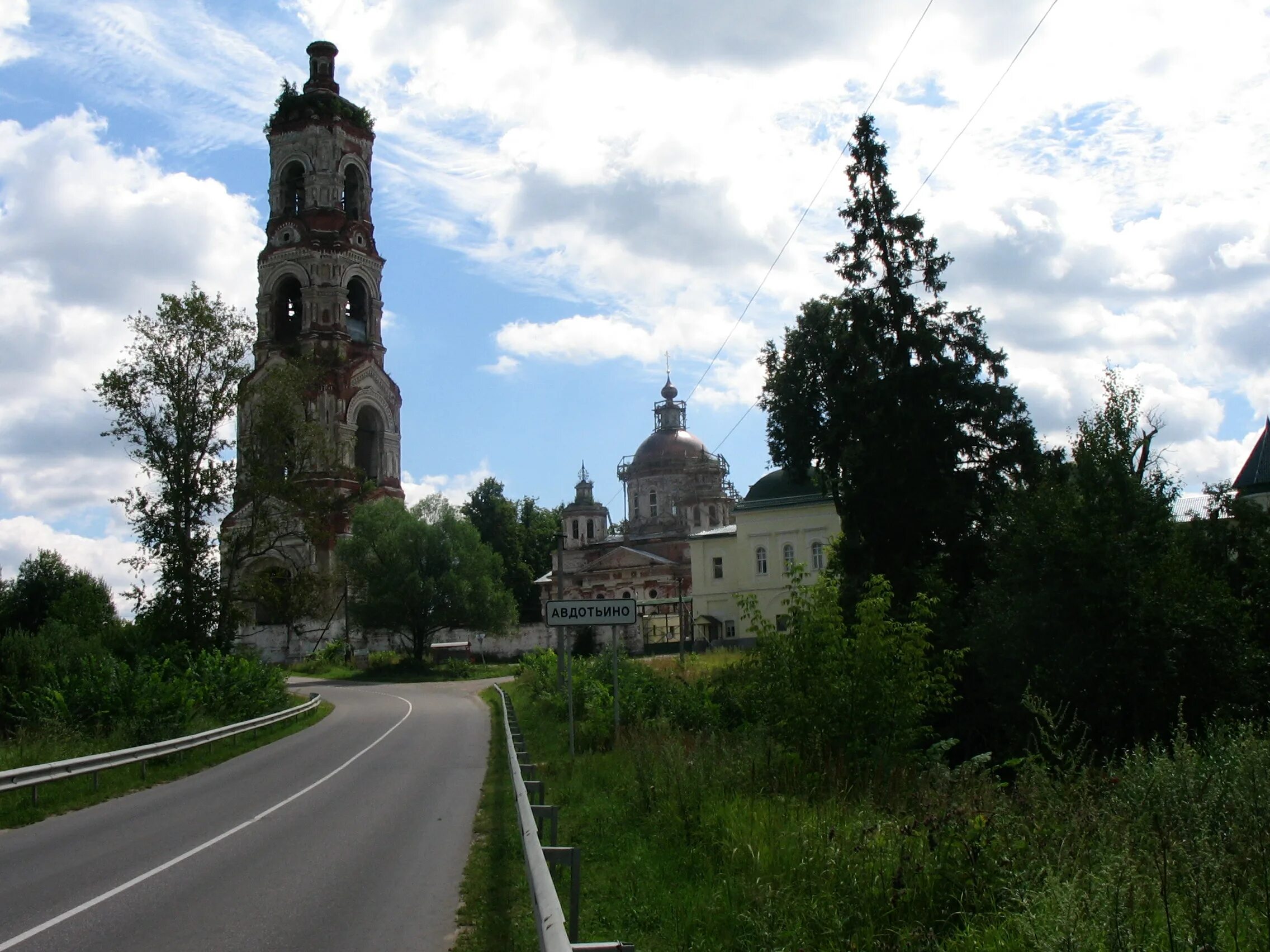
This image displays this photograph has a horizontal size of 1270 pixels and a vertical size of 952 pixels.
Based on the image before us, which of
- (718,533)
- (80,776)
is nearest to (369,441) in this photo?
(718,533)

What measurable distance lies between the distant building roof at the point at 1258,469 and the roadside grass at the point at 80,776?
45.1m

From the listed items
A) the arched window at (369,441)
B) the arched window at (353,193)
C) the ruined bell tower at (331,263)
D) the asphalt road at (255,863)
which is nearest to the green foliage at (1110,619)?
the asphalt road at (255,863)

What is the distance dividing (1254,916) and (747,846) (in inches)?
129

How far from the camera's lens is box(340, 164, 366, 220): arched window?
211 ft

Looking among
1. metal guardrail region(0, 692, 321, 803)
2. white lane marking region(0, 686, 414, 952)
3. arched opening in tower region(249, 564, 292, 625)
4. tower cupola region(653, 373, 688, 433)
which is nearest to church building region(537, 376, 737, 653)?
tower cupola region(653, 373, 688, 433)

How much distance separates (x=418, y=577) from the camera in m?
55.7

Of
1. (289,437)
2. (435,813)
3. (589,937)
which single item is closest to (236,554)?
(289,437)

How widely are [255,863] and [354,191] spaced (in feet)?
196

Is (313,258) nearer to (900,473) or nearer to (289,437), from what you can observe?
(289,437)

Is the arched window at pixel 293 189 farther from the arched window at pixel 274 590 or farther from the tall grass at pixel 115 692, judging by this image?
the tall grass at pixel 115 692

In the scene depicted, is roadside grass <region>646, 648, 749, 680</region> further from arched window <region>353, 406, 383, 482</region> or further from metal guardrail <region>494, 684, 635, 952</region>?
arched window <region>353, 406, 383, 482</region>

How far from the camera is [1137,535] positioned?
20375 mm

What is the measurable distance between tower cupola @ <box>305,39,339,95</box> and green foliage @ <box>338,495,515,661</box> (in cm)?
2524

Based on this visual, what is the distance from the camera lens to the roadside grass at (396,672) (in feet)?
176
